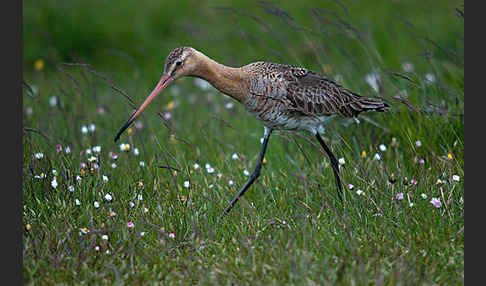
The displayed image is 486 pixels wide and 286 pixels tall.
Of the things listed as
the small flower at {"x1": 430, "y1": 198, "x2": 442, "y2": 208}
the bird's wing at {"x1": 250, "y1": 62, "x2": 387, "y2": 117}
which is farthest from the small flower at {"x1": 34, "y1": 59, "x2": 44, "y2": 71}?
the small flower at {"x1": 430, "y1": 198, "x2": 442, "y2": 208}

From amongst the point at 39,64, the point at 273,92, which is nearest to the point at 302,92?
the point at 273,92

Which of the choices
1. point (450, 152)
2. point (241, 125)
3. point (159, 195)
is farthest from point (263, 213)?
point (241, 125)

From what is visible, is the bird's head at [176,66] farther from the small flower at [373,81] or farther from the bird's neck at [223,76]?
the small flower at [373,81]

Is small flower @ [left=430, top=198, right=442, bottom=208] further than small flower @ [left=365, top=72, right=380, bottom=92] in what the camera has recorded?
No

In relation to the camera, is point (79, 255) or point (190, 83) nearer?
point (79, 255)

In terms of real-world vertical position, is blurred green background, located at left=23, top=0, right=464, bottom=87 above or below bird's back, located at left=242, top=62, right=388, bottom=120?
below

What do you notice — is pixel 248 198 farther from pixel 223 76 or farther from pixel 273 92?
pixel 223 76

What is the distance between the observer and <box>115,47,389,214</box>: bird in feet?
15.8

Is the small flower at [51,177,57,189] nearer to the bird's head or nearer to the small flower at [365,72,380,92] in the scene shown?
the bird's head

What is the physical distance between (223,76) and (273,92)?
16.5 inches

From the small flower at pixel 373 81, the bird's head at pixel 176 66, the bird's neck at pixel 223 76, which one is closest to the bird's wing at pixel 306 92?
the bird's neck at pixel 223 76

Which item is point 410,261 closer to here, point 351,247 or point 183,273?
point 351,247

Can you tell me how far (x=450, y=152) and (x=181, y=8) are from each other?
20.3 ft

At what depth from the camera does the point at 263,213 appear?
4820 millimetres
